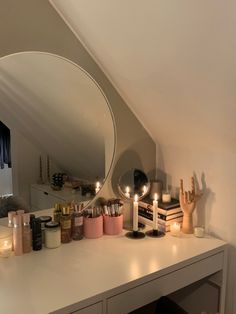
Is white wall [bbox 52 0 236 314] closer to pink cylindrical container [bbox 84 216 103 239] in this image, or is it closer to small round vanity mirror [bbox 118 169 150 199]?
small round vanity mirror [bbox 118 169 150 199]

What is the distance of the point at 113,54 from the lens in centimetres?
144

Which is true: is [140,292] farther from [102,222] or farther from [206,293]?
[206,293]

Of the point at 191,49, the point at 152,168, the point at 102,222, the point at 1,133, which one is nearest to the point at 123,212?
the point at 102,222

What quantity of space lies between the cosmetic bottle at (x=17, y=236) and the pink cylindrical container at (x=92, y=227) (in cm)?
32

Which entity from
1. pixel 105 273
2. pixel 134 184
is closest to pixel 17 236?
pixel 105 273

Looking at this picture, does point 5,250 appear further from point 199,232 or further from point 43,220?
point 199,232

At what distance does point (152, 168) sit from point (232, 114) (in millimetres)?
674

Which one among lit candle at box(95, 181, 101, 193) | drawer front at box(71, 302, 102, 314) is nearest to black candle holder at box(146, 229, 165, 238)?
lit candle at box(95, 181, 101, 193)

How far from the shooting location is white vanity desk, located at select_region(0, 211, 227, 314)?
3.65ft

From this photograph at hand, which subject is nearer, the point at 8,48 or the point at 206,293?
the point at 8,48

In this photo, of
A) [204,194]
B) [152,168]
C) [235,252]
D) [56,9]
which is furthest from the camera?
[152,168]

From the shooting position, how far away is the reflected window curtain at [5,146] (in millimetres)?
1429

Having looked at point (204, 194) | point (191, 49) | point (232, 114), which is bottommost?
point (204, 194)

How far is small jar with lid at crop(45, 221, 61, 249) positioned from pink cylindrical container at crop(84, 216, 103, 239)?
0.15 meters
